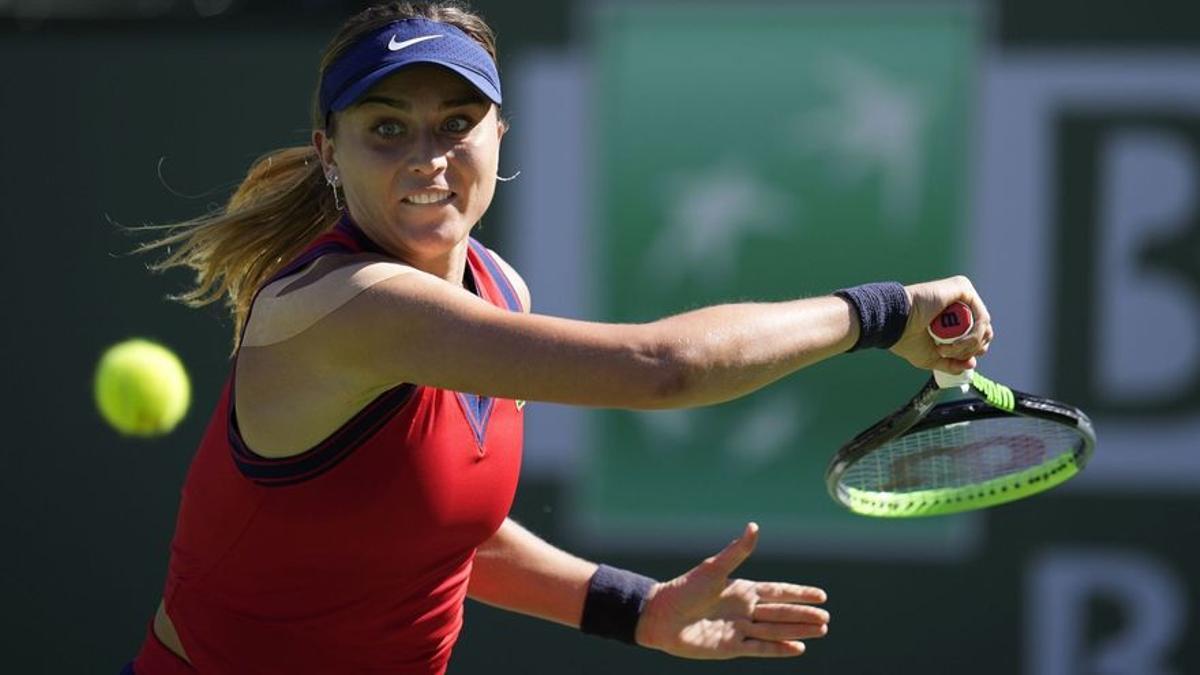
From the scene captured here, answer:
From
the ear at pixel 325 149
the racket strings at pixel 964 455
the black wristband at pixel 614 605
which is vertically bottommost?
the black wristband at pixel 614 605

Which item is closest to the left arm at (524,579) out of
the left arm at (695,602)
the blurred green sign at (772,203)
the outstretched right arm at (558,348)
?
the left arm at (695,602)

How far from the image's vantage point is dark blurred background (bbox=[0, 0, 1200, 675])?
5.01 m

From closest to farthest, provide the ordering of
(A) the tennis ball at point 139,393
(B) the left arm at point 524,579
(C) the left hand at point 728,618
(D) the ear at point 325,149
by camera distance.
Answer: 1. (D) the ear at point 325,149
2. (C) the left hand at point 728,618
3. (B) the left arm at point 524,579
4. (A) the tennis ball at point 139,393

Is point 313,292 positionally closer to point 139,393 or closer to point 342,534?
point 342,534

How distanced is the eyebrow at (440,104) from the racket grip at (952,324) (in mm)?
698

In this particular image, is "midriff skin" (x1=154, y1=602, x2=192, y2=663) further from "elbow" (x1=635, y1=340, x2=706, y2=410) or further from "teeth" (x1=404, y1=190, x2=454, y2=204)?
"elbow" (x1=635, y1=340, x2=706, y2=410)

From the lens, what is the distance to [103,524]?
5.26m

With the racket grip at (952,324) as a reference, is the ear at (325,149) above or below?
above

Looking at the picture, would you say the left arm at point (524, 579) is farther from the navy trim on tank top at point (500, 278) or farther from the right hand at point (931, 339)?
the right hand at point (931, 339)

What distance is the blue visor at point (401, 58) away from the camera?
240 cm

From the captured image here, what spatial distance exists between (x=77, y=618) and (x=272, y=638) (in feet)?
9.63

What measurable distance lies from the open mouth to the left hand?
30.7 inches

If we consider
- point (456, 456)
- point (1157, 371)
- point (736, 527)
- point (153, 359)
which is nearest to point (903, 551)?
point (736, 527)

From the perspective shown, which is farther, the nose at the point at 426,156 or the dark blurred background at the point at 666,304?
the dark blurred background at the point at 666,304
